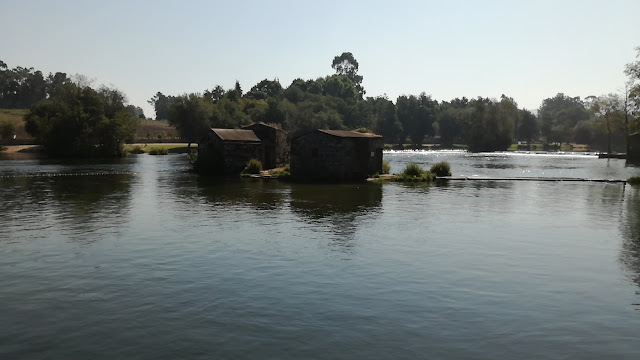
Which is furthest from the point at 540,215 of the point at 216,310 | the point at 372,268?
the point at 216,310

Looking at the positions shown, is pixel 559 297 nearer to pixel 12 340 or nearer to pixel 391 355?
pixel 391 355

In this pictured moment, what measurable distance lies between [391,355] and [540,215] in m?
22.1

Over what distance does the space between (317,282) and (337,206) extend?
17.0 metres

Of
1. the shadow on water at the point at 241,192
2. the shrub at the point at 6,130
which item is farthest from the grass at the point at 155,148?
the shadow on water at the point at 241,192

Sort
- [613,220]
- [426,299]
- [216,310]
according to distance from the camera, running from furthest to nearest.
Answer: [613,220] → [426,299] → [216,310]

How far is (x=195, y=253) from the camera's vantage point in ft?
62.2

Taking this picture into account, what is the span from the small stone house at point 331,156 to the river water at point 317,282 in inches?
663

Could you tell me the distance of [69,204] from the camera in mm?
32625

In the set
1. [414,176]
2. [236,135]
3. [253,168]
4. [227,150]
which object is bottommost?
[414,176]

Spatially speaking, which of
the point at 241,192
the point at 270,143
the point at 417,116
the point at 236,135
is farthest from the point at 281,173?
the point at 417,116

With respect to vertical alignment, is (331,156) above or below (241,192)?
above

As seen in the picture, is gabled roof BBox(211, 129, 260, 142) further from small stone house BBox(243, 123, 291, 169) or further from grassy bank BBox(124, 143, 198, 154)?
grassy bank BBox(124, 143, 198, 154)

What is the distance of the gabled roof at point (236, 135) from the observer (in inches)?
2126

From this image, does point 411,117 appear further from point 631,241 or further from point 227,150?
point 631,241
